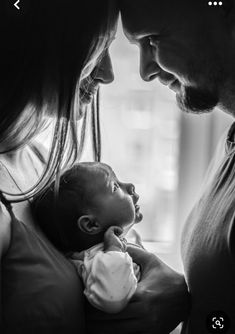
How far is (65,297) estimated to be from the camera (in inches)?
30.2

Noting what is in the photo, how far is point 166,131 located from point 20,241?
587mm

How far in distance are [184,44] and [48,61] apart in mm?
250

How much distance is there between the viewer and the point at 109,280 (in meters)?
0.79

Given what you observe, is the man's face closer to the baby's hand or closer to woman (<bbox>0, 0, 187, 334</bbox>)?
woman (<bbox>0, 0, 187, 334</bbox>)

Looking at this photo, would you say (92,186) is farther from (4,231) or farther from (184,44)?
(184,44)

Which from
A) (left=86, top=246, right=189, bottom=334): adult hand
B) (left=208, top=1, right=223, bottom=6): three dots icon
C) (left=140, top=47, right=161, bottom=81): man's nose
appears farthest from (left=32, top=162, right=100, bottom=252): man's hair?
(left=208, top=1, right=223, bottom=6): three dots icon

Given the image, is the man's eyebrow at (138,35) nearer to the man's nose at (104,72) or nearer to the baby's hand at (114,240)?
the man's nose at (104,72)

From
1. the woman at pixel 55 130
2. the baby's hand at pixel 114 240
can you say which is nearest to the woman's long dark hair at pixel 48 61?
the woman at pixel 55 130

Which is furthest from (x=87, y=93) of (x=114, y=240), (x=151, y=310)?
(x=151, y=310)

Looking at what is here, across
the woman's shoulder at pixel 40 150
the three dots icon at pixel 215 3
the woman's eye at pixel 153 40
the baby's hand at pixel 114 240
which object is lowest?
the baby's hand at pixel 114 240

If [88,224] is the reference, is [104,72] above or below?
above

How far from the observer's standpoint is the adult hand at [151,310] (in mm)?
807

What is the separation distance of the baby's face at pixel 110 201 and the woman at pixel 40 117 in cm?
5

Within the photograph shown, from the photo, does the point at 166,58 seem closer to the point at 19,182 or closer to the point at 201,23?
the point at 201,23
